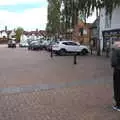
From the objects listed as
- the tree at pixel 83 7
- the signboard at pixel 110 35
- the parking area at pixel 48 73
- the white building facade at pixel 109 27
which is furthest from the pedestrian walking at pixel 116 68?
the signboard at pixel 110 35

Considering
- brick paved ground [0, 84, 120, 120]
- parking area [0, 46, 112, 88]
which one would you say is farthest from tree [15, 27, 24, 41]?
brick paved ground [0, 84, 120, 120]

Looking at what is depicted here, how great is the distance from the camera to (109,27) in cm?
5688

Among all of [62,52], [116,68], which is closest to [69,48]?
[62,52]

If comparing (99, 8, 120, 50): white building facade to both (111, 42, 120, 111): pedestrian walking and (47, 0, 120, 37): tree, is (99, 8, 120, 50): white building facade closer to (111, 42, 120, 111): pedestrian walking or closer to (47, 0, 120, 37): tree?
(47, 0, 120, 37): tree

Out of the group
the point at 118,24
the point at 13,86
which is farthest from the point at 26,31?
the point at 13,86

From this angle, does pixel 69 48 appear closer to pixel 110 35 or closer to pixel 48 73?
pixel 110 35

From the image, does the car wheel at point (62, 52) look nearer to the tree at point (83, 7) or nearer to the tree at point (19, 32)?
the tree at point (83, 7)

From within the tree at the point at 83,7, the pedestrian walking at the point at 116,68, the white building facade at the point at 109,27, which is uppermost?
the tree at the point at 83,7

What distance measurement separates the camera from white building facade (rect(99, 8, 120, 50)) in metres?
53.1

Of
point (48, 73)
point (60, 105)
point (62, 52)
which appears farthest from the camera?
point (62, 52)

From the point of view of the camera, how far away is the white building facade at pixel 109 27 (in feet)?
174

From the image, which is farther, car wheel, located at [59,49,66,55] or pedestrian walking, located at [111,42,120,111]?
car wheel, located at [59,49,66,55]

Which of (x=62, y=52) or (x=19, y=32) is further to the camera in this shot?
(x=19, y=32)

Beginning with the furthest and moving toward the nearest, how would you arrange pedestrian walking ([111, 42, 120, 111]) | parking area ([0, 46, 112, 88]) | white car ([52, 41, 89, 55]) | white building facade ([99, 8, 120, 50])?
1. white building facade ([99, 8, 120, 50])
2. white car ([52, 41, 89, 55])
3. parking area ([0, 46, 112, 88])
4. pedestrian walking ([111, 42, 120, 111])
